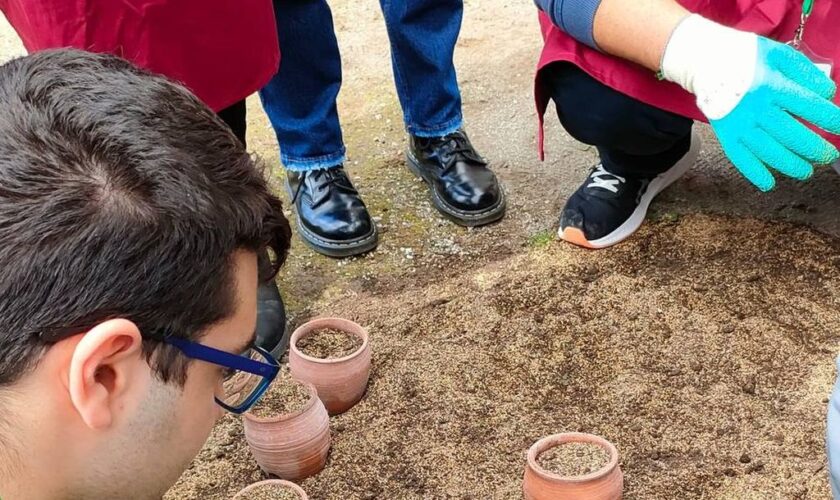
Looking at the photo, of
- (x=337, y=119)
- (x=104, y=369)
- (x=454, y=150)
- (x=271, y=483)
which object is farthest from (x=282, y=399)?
(x=454, y=150)

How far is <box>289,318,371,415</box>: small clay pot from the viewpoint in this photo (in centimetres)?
185

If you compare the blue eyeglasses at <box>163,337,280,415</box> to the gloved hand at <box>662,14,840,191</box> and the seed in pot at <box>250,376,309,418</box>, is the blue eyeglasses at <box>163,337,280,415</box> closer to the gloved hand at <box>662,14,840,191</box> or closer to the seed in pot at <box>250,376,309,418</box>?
the seed in pot at <box>250,376,309,418</box>

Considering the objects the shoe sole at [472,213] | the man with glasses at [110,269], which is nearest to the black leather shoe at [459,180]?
the shoe sole at [472,213]

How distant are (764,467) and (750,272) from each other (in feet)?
2.07

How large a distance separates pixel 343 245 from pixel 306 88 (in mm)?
418

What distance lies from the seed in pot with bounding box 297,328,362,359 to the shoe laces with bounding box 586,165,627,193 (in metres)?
0.84

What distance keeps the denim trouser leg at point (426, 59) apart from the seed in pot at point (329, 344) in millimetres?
847

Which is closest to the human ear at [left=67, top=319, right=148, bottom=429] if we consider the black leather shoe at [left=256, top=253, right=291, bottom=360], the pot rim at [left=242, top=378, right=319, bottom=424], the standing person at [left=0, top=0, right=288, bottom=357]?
the standing person at [left=0, top=0, right=288, bottom=357]

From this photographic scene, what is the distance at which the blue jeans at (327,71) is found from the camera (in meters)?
2.31

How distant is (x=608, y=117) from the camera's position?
2141 millimetres

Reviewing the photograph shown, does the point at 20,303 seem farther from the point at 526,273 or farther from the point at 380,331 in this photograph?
the point at 526,273

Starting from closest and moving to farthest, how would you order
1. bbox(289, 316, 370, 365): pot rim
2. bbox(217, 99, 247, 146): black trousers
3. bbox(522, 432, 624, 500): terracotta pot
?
bbox(522, 432, 624, 500): terracotta pot
bbox(289, 316, 370, 365): pot rim
bbox(217, 99, 247, 146): black trousers

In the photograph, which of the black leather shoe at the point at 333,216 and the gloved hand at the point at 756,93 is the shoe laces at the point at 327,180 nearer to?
the black leather shoe at the point at 333,216

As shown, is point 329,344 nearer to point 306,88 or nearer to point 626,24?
point 306,88
